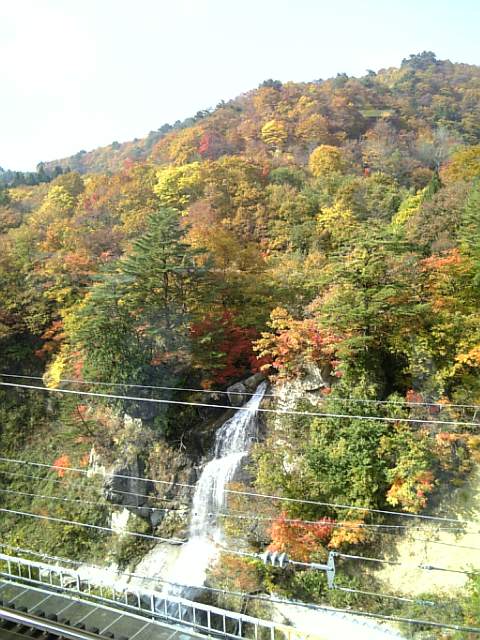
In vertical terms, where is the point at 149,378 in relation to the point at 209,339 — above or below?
below

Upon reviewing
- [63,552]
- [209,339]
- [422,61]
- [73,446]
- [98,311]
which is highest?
[422,61]

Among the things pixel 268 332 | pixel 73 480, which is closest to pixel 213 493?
pixel 268 332

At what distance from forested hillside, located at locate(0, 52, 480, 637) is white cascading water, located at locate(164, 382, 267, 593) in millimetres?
475

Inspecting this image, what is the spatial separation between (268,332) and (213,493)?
146 inches

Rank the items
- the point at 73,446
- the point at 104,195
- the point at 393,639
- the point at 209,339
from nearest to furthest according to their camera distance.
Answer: the point at 393,639
the point at 209,339
the point at 73,446
the point at 104,195

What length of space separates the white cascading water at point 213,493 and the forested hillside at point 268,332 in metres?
0.47

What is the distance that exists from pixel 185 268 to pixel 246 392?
3175mm

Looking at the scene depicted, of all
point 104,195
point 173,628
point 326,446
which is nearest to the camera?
point 173,628

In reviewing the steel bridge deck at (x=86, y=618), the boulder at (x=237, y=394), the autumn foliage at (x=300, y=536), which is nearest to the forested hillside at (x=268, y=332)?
the autumn foliage at (x=300, y=536)

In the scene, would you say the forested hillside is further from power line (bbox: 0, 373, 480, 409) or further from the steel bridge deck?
the steel bridge deck

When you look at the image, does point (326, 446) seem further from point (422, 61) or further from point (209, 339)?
point (422, 61)

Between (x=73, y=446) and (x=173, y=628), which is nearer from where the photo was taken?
(x=173, y=628)

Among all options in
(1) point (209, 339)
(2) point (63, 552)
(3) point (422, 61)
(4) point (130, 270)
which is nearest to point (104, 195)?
(4) point (130, 270)

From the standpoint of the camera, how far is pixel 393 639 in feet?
27.7
